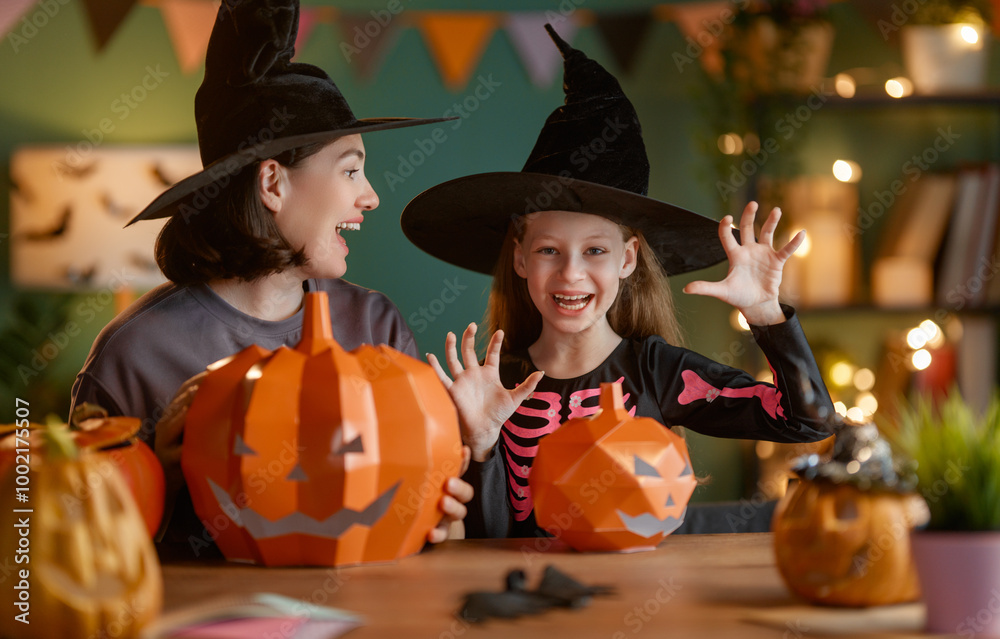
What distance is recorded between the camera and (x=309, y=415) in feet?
2.50

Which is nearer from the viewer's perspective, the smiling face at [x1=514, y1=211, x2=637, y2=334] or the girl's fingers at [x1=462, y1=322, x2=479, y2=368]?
the girl's fingers at [x1=462, y1=322, x2=479, y2=368]

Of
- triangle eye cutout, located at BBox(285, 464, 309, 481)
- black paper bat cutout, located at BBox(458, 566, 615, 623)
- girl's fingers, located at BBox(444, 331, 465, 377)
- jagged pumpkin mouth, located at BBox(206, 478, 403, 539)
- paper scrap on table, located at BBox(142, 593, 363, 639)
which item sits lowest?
black paper bat cutout, located at BBox(458, 566, 615, 623)

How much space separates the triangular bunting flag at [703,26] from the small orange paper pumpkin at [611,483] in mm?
2294

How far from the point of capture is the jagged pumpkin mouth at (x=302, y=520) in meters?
0.76

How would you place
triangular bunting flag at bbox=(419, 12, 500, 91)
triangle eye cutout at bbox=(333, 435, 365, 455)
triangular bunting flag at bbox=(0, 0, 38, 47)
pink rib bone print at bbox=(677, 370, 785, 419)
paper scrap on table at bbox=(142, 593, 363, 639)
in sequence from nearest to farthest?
paper scrap on table at bbox=(142, 593, 363, 639), triangle eye cutout at bbox=(333, 435, 365, 455), pink rib bone print at bbox=(677, 370, 785, 419), triangular bunting flag at bbox=(0, 0, 38, 47), triangular bunting flag at bbox=(419, 12, 500, 91)

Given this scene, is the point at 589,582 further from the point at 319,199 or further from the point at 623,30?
the point at 623,30

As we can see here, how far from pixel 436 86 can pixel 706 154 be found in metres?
0.99

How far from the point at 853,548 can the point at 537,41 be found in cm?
264

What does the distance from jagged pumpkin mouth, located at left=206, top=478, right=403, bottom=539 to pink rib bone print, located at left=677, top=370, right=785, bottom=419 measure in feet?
2.26

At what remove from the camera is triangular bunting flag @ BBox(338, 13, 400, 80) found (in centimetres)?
297

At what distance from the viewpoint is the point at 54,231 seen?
267cm

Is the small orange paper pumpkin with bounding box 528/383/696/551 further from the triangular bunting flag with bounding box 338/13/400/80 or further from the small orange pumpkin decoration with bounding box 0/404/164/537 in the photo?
the triangular bunting flag with bounding box 338/13/400/80

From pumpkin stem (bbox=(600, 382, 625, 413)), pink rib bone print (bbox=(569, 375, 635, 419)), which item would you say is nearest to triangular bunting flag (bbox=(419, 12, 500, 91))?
pink rib bone print (bbox=(569, 375, 635, 419))

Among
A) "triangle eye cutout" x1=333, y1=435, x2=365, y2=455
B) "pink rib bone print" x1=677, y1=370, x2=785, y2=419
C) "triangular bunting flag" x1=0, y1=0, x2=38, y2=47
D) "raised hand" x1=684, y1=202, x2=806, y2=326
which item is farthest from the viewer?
"triangular bunting flag" x1=0, y1=0, x2=38, y2=47
